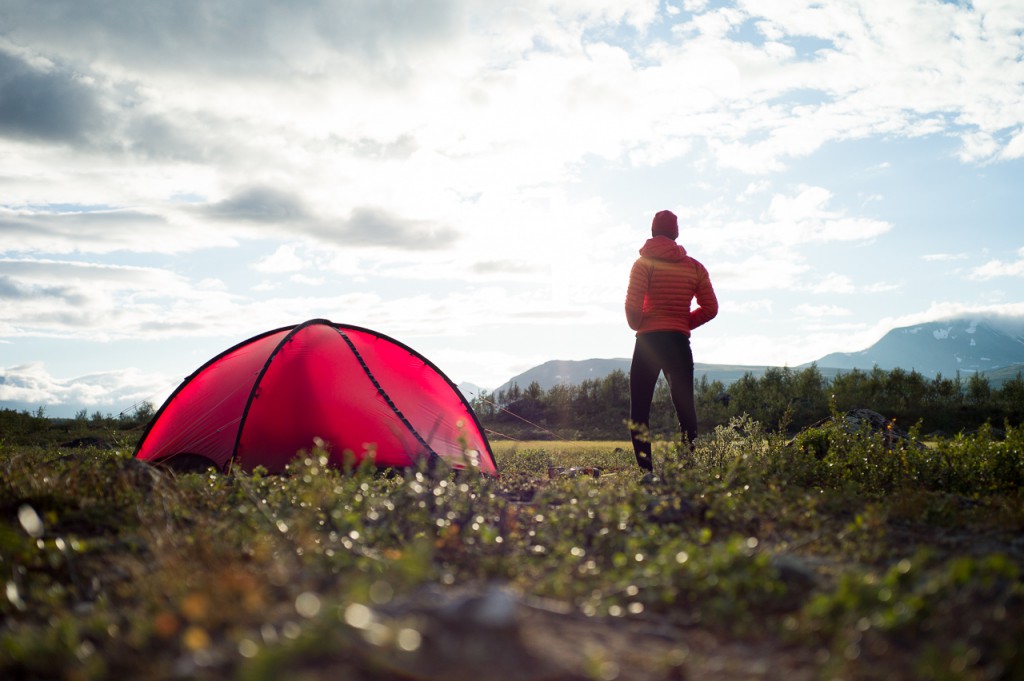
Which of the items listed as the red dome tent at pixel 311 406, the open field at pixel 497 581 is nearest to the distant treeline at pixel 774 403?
the red dome tent at pixel 311 406

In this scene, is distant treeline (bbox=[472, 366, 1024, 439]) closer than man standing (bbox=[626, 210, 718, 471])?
No

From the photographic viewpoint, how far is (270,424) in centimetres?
952

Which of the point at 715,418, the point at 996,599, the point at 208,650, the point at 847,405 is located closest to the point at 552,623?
the point at 208,650

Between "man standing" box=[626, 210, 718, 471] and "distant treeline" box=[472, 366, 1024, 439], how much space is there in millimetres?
10826

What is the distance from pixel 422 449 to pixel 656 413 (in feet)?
49.5

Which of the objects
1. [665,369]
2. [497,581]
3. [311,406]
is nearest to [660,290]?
[665,369]

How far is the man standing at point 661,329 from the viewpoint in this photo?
29.9ft

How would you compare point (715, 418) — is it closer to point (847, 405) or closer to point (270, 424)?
point (847, 405)

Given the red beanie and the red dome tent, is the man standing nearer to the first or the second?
the red beanie

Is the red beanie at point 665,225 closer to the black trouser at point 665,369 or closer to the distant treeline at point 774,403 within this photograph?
the black trouser at point 665,369

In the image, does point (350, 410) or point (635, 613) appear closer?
point (635, 613)

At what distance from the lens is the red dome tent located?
371 inches

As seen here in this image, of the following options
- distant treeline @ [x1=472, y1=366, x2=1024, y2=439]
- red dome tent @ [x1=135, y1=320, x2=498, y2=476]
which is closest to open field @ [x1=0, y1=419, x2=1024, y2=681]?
red dome tent @ [x1=135, y1=320, x2=498, y2=476]

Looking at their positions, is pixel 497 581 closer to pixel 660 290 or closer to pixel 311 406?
pixel 660 290
